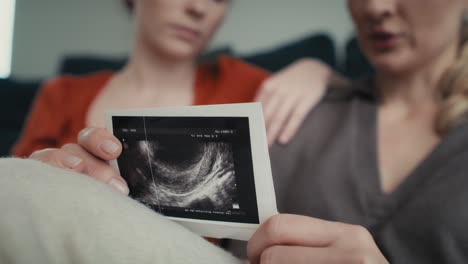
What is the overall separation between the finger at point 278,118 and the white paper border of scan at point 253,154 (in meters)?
0.32

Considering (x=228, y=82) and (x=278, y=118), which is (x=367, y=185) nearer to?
(x=278, y=118)

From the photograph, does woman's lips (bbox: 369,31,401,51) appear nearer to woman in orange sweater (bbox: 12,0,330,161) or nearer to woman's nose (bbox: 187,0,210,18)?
woman in orange sweater (bbox: 12,0,330,161)

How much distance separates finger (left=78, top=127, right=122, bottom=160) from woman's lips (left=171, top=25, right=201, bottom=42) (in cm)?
46

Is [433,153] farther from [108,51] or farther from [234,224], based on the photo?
[108,51]

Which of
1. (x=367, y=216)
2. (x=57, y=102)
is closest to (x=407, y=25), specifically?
(x=367, y=216)

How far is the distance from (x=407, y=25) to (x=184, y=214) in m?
0.53

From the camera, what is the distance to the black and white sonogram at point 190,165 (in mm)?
450

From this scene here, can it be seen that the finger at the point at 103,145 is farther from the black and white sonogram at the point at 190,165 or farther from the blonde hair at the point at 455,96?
the blonde hair at the point at 455,96

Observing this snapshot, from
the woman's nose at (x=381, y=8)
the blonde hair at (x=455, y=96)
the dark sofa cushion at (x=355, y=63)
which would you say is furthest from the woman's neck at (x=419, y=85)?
the dark sofa cushion at (x=355, y=63)

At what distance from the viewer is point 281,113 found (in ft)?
2.55

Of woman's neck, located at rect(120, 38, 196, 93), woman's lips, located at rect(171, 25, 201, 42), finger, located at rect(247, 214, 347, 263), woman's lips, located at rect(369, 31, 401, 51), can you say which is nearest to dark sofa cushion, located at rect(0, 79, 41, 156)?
woman's neck, located at rect(120, 38, 196, 93)

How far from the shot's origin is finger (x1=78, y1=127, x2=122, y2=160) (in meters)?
0.49

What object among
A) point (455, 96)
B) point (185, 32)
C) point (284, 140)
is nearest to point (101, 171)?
point (284, 140)

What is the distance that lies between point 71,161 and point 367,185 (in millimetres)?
478
